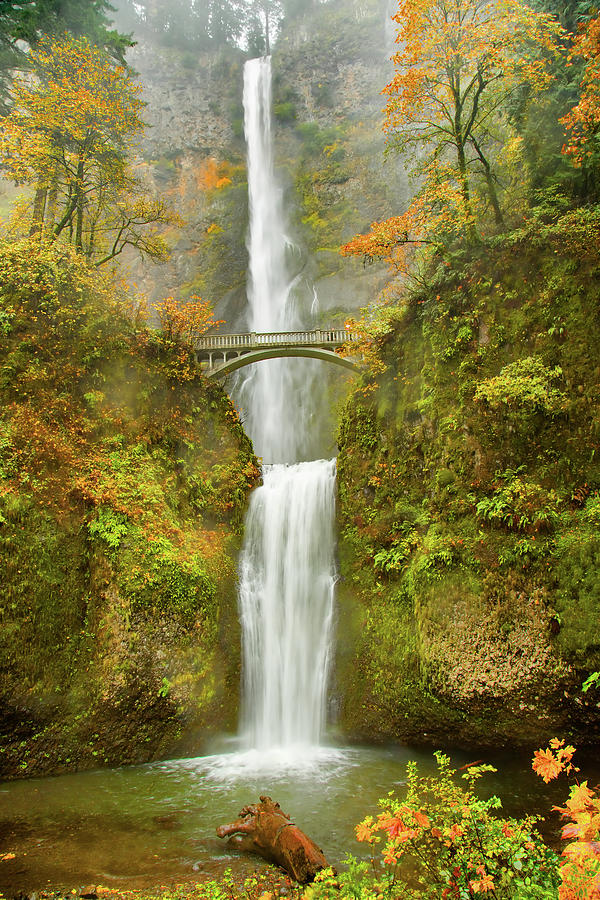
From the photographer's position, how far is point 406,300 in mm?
12633

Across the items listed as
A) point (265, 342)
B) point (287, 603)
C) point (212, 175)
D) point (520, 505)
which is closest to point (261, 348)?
point (265, 342)

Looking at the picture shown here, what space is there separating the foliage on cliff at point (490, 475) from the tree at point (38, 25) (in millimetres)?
10041

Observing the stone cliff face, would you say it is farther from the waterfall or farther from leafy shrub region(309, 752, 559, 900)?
leafy shrub region(309, 752, 559, 900)

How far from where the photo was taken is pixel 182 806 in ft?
23.0

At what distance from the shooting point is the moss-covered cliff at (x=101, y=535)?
28.2 ft

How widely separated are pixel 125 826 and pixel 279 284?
79.6 feet

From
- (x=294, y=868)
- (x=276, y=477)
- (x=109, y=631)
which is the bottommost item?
(x=294, y=868)

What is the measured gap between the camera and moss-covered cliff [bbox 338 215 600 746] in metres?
8.00

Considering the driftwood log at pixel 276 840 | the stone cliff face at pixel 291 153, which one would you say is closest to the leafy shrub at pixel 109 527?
the driftwood log at pixel 276 840

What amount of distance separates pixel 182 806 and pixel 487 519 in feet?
21.6

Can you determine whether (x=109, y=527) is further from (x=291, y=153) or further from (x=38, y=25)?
(x=291, y=153)

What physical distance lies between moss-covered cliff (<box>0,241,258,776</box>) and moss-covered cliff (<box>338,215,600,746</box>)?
326 cm

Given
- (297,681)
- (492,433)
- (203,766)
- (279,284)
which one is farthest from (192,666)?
(279,284)

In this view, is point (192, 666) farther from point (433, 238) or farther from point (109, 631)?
point (433, 238)
